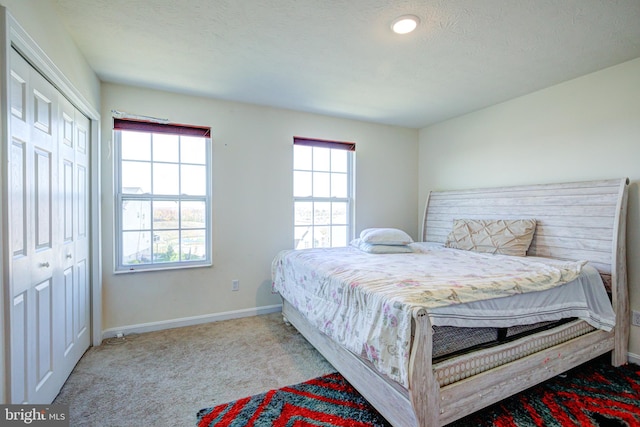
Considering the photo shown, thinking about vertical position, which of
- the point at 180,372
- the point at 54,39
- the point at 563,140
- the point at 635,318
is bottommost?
the point at 180,372

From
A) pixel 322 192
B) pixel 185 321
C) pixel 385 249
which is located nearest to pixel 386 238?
pixel 385 249

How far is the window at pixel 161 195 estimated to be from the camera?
291 cm

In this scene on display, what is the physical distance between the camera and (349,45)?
84.1 inches

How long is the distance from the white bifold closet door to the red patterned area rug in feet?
3.20

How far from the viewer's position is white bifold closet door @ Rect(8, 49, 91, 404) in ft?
4.63

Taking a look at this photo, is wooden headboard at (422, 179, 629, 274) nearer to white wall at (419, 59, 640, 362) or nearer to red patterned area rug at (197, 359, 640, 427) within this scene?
white wall at (419, 59, 640, 362)

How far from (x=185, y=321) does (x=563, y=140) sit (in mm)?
4088

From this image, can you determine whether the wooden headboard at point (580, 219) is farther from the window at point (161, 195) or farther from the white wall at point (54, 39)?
the white wall at point (54, 39)

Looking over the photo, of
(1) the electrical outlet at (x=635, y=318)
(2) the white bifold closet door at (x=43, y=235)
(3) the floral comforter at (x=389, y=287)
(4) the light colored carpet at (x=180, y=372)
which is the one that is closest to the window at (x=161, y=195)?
(2) the white bifold closet door at (x=43, y=235)

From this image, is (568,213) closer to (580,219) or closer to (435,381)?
(580,219)

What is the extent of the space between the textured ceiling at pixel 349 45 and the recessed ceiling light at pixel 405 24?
4cm

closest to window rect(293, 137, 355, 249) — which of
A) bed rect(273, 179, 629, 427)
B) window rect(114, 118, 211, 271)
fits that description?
bed rect(273, 179, 629, 427)

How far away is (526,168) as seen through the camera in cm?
304

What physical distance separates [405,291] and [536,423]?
1.07 metres
